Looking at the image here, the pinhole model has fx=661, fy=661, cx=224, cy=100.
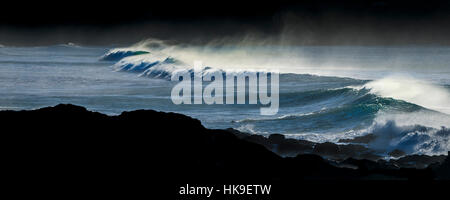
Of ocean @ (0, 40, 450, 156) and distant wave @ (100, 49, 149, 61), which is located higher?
distant wave @ (100, 49, 149, 61)

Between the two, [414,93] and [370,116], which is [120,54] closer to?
[414,93]

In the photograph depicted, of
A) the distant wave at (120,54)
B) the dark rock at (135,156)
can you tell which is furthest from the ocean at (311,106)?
the distant wave at (120,54)

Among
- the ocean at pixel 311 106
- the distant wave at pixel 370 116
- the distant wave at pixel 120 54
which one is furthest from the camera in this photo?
the distant wave at pixel 120 54

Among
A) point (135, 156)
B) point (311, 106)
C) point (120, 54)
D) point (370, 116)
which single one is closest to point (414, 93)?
point (311, 106)

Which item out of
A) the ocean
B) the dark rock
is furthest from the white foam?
the dark rock

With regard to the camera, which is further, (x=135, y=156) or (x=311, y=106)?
(x=311, y=106)

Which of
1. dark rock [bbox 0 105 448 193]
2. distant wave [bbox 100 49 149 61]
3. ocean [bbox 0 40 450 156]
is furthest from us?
distant wave [bbox 100 49 149 61]

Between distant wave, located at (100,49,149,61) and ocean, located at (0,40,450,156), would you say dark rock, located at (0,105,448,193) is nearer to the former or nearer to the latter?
ocean, located at (0,40,450,156)

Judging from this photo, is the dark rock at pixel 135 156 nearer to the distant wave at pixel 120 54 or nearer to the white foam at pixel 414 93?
the white foam at pixel 414 93

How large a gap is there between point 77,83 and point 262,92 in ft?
33.2

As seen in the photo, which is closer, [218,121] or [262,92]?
[218,121]
